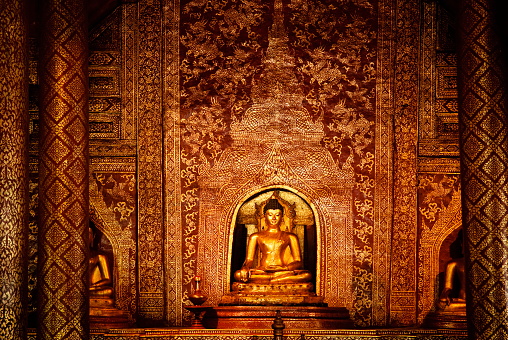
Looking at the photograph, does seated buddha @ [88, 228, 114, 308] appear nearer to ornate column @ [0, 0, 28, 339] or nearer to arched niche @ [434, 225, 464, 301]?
ornate column @ [0, 0, 28, 339]

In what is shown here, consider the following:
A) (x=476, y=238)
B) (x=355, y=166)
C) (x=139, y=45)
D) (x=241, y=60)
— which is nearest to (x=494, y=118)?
(x=476, y=238)

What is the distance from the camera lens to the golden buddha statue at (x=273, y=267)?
1198 cm

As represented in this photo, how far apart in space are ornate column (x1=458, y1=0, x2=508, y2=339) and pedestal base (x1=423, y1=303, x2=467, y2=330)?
7.63 feet

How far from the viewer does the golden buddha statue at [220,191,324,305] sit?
11977 millimetres

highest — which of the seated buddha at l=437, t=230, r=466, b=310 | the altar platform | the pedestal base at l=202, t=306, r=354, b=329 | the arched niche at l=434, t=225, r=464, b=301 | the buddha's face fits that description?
the buddha's face

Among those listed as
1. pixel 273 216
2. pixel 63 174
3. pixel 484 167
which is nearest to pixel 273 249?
pixel 273 216

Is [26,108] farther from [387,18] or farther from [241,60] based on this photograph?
[387,18]

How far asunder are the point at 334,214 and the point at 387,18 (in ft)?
8.86

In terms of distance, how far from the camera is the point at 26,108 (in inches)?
346

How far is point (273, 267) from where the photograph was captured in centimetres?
1248

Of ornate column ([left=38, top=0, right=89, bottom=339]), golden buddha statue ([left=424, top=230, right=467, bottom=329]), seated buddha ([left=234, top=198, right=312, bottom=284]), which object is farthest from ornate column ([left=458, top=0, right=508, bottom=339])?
ornate column ([left=38, top=0, right=89, bottom=339])

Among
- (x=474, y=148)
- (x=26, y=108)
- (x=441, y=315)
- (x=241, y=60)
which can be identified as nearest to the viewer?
(x=26, y=108)

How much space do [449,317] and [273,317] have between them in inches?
86.3

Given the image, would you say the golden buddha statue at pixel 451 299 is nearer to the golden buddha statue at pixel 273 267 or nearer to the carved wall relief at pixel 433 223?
the carved wall relief at pixel 433 223
